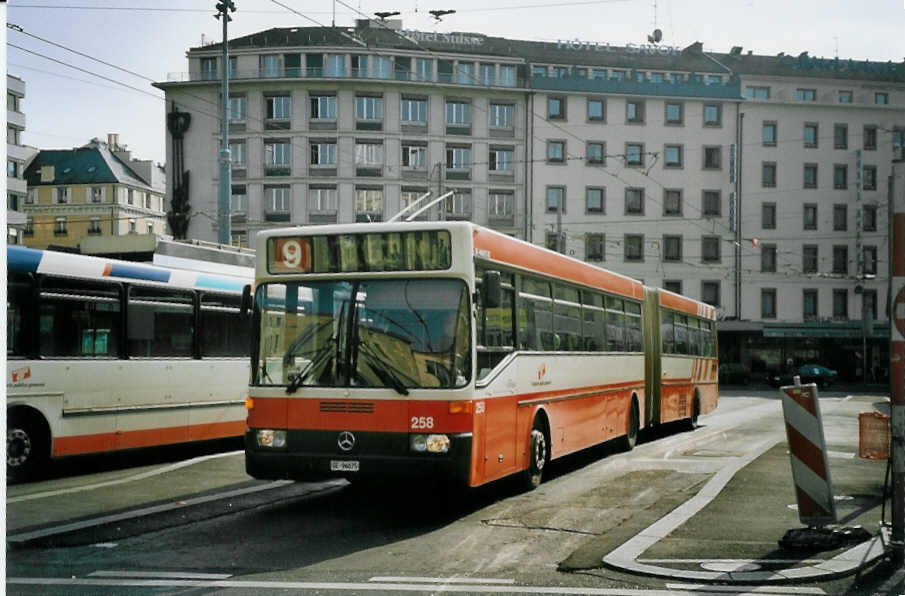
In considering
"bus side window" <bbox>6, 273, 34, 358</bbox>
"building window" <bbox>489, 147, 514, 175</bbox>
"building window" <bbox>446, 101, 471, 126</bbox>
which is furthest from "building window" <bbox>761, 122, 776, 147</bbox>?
"bus side window" <bbox>6, 273, 34, 358</bbox>

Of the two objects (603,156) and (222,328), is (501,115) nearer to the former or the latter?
(603,156)

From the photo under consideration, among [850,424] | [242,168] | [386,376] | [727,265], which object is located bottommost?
[850,424]

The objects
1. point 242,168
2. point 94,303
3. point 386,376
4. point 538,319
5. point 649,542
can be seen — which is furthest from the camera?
point 242,168

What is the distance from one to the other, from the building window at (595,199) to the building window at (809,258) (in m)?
12.5

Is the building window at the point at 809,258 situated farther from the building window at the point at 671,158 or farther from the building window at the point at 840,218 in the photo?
the building window at the point at 671,158

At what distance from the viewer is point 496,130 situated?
217 ft

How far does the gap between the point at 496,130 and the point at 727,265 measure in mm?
16419

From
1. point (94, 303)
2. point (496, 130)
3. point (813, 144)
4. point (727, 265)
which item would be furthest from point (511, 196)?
point (94, 303)

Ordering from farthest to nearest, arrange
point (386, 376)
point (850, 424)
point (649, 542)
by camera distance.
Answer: point (850, 424) → point (386, 376) → point (649, 542)

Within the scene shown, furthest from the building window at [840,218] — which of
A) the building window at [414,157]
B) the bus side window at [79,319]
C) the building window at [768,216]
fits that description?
the bus side window at [79,319]

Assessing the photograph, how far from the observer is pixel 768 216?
225 feet

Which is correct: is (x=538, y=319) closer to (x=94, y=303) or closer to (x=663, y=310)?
(x=94, y=303)

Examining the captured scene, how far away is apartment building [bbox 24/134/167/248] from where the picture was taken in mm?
34844

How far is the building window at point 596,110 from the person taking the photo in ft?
224
